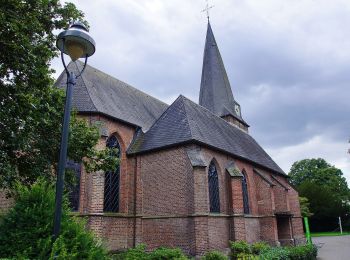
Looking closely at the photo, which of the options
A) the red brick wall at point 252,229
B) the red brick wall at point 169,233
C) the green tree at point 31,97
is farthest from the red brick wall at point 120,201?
the red brick wall at point 252,229

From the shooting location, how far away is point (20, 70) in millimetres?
7691

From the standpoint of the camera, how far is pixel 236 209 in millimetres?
16547

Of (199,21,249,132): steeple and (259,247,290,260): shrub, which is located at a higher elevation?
(199,21,249,132): steeple

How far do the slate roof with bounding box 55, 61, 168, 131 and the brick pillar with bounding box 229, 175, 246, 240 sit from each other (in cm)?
604

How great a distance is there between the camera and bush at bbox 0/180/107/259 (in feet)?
13.1

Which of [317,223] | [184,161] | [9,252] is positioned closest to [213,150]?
[184,161]

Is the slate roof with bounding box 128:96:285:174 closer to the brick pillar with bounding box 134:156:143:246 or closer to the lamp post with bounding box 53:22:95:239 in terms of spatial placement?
the brick pillar with bounding box 134:156:143:246

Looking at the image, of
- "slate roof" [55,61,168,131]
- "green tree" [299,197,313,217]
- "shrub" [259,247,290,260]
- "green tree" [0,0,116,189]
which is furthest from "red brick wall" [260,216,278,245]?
"green tree" [299,197,313,217]

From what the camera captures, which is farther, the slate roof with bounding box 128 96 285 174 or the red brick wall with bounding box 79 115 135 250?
the slate roof with bounding box 128 96 285 174

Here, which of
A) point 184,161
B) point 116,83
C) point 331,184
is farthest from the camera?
point 331,184

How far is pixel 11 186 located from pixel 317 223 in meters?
48.9

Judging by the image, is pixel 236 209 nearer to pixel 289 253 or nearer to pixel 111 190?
pixel 289 253

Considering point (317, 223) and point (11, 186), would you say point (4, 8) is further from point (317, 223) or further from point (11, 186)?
point (317, 223)

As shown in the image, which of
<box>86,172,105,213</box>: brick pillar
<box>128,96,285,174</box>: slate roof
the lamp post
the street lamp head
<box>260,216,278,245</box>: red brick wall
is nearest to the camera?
the lamp post
